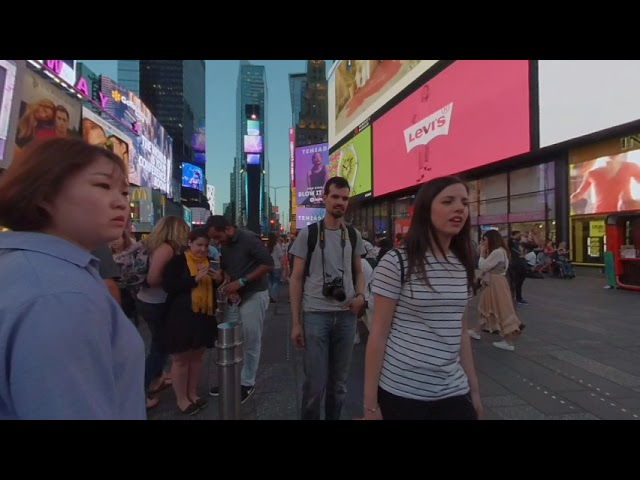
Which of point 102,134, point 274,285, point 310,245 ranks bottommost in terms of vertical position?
point 274,285

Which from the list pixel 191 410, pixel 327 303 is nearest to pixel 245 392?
pixel 191 410

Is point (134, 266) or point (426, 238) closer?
point (426, 238)

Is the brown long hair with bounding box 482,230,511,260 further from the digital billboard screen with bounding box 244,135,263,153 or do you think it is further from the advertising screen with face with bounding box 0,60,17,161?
the advertising screen with face with bounding box 0,60,17,161

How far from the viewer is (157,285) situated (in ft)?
11.5

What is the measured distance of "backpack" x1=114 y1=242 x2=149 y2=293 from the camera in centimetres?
355

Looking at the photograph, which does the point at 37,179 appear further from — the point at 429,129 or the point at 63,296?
the point at 429,129

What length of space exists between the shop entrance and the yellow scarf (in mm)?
15988

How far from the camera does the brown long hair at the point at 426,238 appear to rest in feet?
5.54

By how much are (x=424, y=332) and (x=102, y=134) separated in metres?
32.5

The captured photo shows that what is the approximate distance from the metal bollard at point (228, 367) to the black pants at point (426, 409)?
1.49 metres

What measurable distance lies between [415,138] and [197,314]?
79.6 ft
